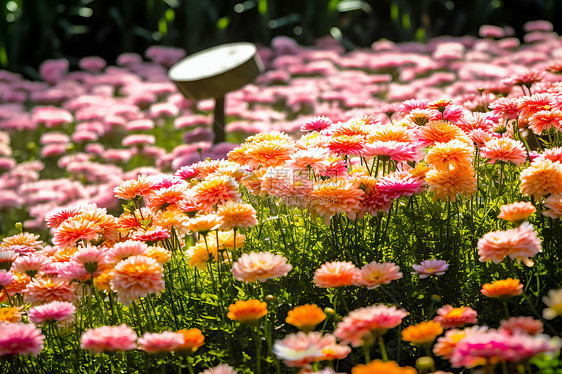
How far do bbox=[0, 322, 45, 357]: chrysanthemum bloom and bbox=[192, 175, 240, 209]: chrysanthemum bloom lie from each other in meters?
0.60

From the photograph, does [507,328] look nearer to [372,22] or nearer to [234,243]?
[234,243]

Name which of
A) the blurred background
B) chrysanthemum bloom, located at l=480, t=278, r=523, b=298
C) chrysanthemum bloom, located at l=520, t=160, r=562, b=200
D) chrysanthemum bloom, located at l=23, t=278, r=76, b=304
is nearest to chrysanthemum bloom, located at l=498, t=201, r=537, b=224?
chrysanthemum bloom, located at l=520, t=160, r=562, b=200

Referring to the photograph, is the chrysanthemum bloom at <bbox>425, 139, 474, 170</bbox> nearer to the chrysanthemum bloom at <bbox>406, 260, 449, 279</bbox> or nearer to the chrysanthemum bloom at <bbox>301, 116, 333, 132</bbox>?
the chrysanthemum bloom at <bbox>406, 260, 449, 279</bbox>

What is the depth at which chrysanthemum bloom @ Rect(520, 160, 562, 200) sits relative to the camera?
1.67 metres

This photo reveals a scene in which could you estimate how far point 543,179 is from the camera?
1.68 meters

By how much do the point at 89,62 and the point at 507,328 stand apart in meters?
6.19

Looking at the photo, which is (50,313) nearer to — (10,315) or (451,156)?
(10,315)

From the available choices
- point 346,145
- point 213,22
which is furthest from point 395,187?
point 213,22

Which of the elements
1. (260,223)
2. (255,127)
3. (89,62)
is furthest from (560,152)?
(89,62)

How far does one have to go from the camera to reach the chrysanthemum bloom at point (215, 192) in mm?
1880

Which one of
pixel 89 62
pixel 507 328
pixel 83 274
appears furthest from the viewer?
pixel 89 62

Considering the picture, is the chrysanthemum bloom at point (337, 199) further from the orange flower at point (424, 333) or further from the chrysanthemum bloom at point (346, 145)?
the orange flower at point (424, 333)

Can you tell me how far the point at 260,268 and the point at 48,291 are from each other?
67 centimetres

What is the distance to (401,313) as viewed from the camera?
1.32 m
